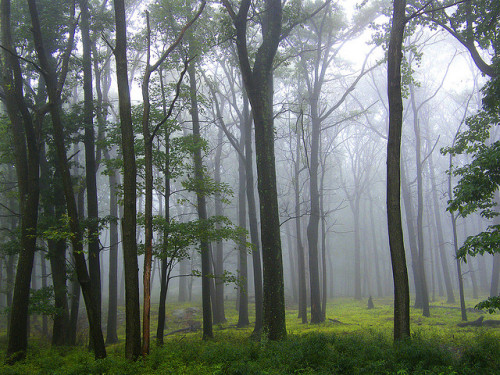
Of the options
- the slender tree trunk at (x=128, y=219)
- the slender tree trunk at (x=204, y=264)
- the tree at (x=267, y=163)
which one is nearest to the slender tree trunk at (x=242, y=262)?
the slender tree trunk at (x=204, y=264)

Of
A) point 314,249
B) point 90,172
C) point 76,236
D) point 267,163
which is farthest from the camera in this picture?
point 314,249

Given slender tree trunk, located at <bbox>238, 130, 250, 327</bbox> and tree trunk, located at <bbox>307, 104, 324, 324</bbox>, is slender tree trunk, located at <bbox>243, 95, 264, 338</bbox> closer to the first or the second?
slender tree trunk, located at <bbox>238, 130, 250, 327</bbox>

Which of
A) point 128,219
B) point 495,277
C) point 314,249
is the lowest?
point 495,277

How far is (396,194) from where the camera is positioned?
25.0ft

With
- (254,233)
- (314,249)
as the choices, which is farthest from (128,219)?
(314,249)

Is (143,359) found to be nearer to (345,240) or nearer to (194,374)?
(194,374)

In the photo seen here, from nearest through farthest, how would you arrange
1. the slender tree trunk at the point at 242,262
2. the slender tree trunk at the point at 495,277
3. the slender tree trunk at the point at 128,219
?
the slender tree trunk at the point at 128,219
the slender tree trunk at the point at 242,262
the slender tree trunk at the point at 495,277

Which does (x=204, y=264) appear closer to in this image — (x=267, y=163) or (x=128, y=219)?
(x=267, y=163)

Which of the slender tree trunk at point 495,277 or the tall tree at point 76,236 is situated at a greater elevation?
the tall tree at point 76,236

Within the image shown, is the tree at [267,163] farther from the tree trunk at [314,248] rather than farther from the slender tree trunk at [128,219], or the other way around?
the tree trunk at [314,248]

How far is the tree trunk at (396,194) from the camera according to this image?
24.0ft

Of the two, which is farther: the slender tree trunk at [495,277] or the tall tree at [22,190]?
the slender tree trunk at [495,277]

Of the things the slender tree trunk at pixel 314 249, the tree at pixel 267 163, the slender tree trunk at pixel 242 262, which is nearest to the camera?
the tree at pixel 267 163

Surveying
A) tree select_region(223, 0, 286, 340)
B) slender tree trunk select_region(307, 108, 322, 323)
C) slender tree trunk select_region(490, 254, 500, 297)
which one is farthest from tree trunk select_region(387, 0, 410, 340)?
slender tree trunk select_region(490, 254, 500, 297)
